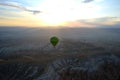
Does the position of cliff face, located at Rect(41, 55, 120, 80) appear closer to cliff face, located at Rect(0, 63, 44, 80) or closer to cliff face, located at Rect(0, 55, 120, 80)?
cliff face, located at Rect(0, 55, 120, 80)

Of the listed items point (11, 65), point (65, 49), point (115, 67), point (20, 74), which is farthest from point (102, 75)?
point (65, 49)

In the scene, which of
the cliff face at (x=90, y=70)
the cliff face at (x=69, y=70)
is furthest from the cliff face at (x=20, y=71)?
the cliff face at (x=90, y=70)

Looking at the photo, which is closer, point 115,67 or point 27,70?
point 115,67

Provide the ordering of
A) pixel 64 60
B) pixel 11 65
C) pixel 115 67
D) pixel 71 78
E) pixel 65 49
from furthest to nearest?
1. pixel 65 49
2. pixel 11 65
3. pixel 64 60
4. pixel 115 67
5. pixel 71 78

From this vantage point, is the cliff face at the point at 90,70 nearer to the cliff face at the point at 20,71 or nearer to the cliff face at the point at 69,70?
the cliff face at the point at 69,70

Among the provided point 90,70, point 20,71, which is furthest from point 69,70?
point 20,71

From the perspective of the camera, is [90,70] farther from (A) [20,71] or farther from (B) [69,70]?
(A) [20,71]

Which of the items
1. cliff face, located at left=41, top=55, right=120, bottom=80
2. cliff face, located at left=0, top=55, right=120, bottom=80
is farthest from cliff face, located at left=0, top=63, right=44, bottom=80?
cliff face, located at left=41, top=55, right=120, bottom=80

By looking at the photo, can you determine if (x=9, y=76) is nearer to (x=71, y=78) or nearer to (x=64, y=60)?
(x=64, y=60)
